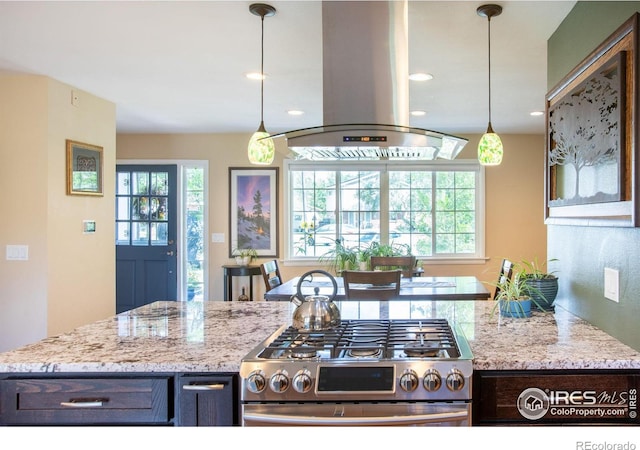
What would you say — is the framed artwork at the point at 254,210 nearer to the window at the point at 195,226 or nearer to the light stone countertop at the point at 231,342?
the window at the point at 195,226

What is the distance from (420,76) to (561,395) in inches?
102

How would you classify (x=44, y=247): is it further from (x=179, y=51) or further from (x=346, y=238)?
(x=346, y=238)

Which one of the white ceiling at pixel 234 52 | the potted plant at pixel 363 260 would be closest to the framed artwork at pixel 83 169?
the white ceiling at pixel 234 52

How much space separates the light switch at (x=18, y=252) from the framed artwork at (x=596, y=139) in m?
3.47

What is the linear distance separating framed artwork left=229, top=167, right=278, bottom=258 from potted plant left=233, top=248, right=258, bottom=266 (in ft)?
0.20

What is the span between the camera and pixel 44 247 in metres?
3.57

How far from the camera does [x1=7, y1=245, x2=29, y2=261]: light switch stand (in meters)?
3.58

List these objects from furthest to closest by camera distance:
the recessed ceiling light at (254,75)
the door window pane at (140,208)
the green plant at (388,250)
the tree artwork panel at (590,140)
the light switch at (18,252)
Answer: the door window pane at (140,208) → the green plant at (388,250) → the light switch at (18,252) → the recessed ceiling light at (254,75) → the tree artwork panel at (590,140)

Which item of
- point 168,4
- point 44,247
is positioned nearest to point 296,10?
point 168,4

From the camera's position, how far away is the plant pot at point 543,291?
2.17 m

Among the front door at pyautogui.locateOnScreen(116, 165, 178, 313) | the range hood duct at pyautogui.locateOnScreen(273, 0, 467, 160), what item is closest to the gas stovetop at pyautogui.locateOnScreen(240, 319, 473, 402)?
the range hood duct at pyautogui.locateOnScreen(273, 0, 467, 160)

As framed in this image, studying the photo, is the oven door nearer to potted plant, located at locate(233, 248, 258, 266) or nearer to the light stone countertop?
the light stone countertop

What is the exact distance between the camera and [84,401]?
4.90 feet

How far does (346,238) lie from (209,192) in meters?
1.78
